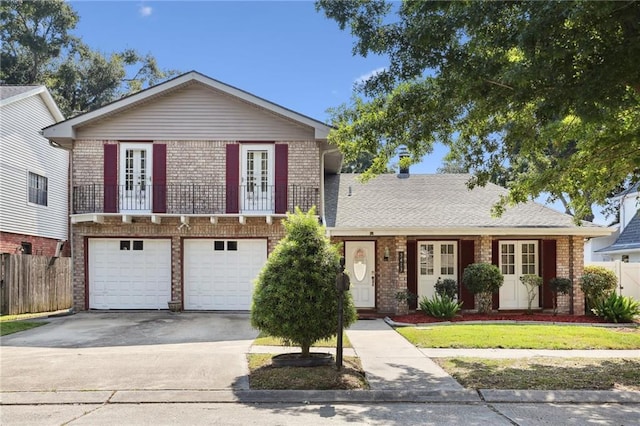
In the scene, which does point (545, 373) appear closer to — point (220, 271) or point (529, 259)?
point (529, 259)

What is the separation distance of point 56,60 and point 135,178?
899 inches

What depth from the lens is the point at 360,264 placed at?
15430 mm

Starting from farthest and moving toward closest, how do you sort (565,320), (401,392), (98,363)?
(565,320) < (98,363) < (401,392)

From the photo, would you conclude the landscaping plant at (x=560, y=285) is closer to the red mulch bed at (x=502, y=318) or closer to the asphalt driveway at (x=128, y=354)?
the red mulch bed at (x=502, y=318)

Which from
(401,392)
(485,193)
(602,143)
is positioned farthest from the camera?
(485,193)

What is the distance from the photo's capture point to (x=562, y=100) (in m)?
7.02

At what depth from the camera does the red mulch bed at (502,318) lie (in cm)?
1411

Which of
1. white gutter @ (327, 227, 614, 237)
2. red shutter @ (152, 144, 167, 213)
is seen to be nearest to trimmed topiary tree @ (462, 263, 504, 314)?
white gutter @ (327, 227, 614, 237)

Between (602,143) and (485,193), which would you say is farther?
(485,193)

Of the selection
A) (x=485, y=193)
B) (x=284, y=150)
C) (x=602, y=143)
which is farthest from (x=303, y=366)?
(x=485, y=193)

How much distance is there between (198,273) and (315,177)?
4.60m

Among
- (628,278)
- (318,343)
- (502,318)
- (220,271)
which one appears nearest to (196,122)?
(220,271)

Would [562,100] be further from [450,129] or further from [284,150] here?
[284,150]

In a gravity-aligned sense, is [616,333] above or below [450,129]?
below
